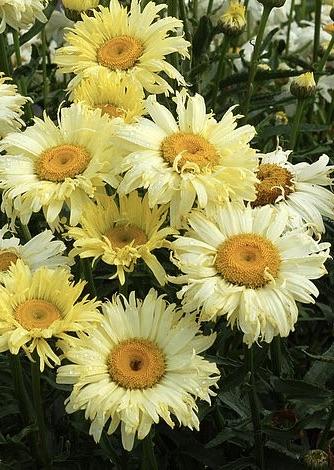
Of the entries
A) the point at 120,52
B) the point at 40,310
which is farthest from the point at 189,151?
the point at 120,52

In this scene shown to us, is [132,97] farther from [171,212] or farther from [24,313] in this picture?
[24,313]

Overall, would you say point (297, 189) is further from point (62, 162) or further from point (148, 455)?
point (148, 455)

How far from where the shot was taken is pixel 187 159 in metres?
1.65

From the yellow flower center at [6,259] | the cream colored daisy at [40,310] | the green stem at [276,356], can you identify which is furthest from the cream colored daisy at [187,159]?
the green stem at [276,356]

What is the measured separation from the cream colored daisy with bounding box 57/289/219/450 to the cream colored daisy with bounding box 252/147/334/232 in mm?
357

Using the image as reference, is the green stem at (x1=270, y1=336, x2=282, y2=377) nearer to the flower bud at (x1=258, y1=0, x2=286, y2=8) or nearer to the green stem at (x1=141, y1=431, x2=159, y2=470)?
the green stem at (x1=141, y1=431, x2=159, y2=470)

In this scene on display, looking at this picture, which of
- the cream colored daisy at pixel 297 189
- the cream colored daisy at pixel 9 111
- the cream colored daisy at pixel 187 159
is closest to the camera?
the cream colored daisy at pixel 187 159

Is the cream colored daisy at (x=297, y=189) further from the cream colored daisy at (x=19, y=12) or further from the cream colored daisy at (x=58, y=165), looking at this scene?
the cream colored daisy at (x=19, y=12)

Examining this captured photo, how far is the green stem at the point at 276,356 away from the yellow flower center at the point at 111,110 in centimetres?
59

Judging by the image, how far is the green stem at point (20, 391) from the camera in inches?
71.1

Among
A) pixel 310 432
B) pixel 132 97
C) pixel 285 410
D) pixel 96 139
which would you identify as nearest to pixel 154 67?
pixel 132 97

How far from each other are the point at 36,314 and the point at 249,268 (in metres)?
0.39

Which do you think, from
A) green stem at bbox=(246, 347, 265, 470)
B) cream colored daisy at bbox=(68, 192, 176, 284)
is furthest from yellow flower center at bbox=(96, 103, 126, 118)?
green stem at bbox=(246, 347, 265, 470)

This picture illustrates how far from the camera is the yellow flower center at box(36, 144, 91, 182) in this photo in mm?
1724
